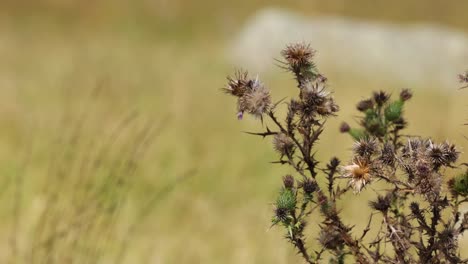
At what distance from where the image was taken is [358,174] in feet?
4.80

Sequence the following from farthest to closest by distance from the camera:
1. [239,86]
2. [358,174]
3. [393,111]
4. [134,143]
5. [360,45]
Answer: [360,45]
[134,143]
[393,111]
[239,86]
[358,174]

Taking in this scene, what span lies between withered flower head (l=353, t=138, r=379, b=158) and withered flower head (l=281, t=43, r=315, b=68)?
0.65ft

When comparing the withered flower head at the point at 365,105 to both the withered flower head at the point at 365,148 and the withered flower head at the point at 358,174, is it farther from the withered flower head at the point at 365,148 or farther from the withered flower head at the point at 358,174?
the withered flower head at the point at 358,174

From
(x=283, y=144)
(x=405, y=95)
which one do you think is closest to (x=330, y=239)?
(x=283, y=144)

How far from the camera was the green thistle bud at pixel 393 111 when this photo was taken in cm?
197

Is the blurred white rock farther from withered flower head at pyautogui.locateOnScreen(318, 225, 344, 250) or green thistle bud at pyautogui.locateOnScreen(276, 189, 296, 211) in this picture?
green thistle bud at pyautogui.locateOnScreen(276, 189, 296, 211)

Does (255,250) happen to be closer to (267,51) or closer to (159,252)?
(159,252)

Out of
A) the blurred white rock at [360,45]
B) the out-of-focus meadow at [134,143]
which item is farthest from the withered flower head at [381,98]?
the blurred white rock at [360,45]

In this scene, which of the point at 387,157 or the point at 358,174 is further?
the point at 387,157

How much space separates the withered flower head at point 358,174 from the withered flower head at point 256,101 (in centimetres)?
20

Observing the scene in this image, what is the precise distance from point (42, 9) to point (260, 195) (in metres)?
16.2

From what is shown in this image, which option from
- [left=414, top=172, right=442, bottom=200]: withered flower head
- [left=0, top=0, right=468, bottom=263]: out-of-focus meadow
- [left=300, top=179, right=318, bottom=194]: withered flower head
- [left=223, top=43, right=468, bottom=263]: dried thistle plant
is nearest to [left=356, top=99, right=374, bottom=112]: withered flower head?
[left=0, top=0, right=468, bottom=263]: out-of-focus meadow

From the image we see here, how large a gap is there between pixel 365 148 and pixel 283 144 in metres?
0.21

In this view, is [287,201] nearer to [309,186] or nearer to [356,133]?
[309,186]
